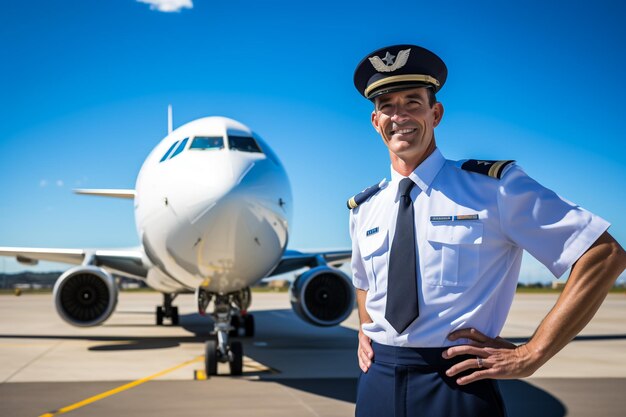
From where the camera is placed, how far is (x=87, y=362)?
955 centimetres

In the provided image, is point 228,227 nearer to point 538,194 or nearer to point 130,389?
point 130,389

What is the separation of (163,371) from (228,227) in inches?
111

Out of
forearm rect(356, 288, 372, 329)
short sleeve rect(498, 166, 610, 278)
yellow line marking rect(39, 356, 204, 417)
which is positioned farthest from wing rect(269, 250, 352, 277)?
short sleeve rect(498, 166, 610, 278)

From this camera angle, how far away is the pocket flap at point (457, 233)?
77.5 inches

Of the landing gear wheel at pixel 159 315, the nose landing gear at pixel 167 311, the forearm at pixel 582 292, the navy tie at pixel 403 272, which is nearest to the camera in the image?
the forearm at pixel 582 292

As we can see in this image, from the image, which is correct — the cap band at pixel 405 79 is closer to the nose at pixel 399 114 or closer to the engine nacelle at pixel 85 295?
the nose at pixel 399 114

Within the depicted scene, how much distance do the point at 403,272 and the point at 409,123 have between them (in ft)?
1.80

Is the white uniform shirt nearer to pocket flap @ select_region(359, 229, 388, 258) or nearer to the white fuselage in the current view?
pocket flap @ select_region(359, 229, 388, 258)

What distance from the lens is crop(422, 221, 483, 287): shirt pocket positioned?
1965 millimetres

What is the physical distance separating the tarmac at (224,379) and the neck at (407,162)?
4011 millimetres

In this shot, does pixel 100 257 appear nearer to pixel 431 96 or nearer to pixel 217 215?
pixel 217 215

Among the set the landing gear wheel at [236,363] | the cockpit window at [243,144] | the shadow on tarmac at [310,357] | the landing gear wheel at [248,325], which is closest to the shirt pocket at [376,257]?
the shadow on tarmac at [310,357]

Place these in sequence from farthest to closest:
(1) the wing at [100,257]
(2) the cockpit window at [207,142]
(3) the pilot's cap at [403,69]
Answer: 1. (1) the wing at [100,257]
2. (2) the cockpit window at [207,142]
3. (3) the pilot's cap at [403,69]

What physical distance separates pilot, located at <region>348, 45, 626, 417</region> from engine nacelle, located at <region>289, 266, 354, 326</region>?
25.8 feet
